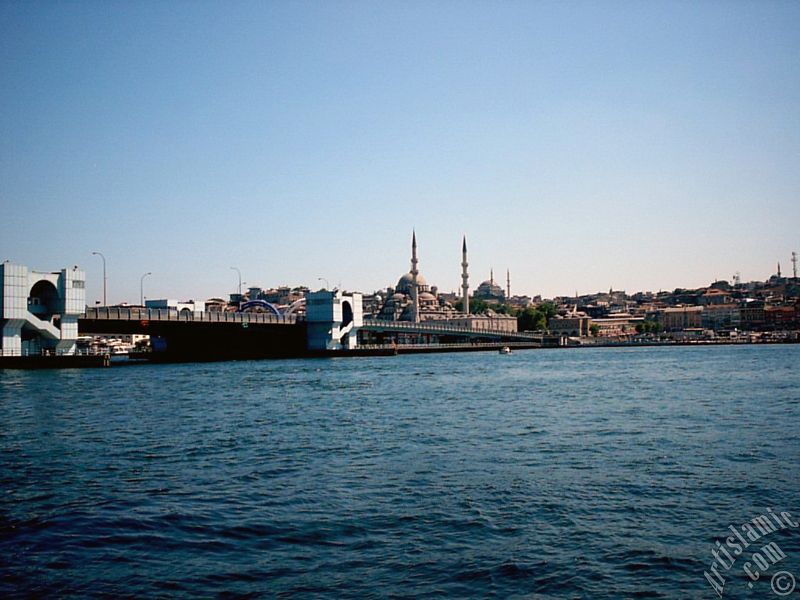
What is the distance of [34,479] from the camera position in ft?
49.4

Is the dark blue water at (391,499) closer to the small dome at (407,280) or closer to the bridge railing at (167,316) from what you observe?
the bridge railing at (167,316)

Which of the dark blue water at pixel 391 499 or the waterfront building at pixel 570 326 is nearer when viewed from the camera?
the dark blue water at pixel 391 499

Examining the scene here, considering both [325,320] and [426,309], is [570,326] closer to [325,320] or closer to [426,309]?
[426,309]

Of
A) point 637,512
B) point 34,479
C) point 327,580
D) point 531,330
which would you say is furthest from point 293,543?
point 531,330

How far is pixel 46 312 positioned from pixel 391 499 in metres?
49.6

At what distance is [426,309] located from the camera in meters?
160

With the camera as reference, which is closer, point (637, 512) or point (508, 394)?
point (637, 512)

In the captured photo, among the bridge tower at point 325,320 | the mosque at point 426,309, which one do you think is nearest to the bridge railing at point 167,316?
the bridge tower at point 325,320

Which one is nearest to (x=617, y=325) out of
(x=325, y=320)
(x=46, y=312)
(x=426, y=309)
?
(x=426, y=309)

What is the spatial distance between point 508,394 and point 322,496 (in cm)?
2252

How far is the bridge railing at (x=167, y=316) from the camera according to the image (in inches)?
2498

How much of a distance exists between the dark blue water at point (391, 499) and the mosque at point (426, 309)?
115 metres

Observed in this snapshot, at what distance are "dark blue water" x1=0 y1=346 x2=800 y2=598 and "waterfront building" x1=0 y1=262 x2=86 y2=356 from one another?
2892cm

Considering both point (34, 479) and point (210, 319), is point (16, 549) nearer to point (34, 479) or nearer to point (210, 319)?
point (34, 479)
